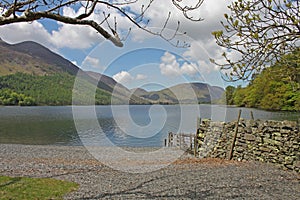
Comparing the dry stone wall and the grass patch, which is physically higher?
the dry stone wall

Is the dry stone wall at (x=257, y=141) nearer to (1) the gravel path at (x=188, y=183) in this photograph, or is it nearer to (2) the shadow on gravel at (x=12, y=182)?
(1) the gravel path at (x=188, y=183)

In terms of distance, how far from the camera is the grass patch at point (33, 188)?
5797mm

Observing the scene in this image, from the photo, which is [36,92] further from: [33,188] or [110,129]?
[33,188]

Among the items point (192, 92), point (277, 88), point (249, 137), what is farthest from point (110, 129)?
point (249, 137)

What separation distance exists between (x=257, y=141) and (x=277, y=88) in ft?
140

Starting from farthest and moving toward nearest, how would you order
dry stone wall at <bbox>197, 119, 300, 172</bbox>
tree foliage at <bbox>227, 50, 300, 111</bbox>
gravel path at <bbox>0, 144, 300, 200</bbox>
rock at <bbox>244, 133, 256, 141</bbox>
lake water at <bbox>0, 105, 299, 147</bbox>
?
lake water at <bbox>0, 105, 299, 147</bbox>
rock at <bbox>244, 133, 256, 141</bbox>
dry stone wall at <bbox>197, 119, 300, 172</bbox>
gravel path at <bbox>0, 144, 300, 200</bbox>
tree foliage at <bbox>227, 50, 300, 111</bbox>

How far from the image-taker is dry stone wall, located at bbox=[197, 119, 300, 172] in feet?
34.1

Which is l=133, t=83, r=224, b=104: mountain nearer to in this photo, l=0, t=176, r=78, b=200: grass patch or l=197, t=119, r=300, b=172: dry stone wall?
l=197, t=119, r=300, b=172: dry stone wall

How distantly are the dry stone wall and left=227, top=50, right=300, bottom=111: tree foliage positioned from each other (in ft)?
6.03

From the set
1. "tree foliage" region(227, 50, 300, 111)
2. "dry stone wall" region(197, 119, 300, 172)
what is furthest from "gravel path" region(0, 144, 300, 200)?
"tree foliage" region(227, 50, 300, 111)

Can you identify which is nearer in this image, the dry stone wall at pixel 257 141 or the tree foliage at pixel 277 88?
the tree foliage at pixel 277 88

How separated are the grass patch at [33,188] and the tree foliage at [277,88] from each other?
16.6ft

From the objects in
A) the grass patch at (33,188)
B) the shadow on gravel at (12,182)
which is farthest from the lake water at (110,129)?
the shadow on gravel at (12,182)

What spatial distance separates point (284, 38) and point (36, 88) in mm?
173444
